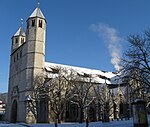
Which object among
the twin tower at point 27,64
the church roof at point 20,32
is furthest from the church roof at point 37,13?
the church roof at point 20,32

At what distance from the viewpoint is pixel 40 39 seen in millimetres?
57312

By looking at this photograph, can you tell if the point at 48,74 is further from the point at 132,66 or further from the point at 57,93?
the point at 132,66

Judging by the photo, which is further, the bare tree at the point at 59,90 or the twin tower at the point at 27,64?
the twin tower at the point at 27,64

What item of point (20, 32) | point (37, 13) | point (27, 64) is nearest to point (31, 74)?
point (27, 64)

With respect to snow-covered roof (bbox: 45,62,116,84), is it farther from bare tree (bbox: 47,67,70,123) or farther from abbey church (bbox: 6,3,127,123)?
bare tree (bbox: 47,67,70,123)

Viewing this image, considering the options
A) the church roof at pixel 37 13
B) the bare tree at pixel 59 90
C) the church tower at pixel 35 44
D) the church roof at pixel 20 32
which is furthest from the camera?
the church roof at pixel 20 32

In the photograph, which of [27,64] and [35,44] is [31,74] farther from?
[35,44]

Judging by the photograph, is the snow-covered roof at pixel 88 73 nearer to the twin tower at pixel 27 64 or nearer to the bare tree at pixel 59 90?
the twin tower at pixel 27 64

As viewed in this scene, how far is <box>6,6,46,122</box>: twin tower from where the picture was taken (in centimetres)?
5444

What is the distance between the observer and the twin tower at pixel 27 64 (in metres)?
54.4

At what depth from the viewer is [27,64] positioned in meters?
55.7

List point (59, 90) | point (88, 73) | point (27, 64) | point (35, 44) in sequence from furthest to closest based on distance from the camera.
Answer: point (88, 73)
point (35, 44)
point (27, 64)
point (59, 90)

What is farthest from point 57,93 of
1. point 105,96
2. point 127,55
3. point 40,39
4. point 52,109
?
point 127,55

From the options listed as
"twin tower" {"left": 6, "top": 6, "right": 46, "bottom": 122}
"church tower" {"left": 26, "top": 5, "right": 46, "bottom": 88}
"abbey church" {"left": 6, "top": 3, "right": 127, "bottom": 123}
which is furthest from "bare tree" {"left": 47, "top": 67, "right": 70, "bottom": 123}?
"twin tower" {"left": 6, "top": 6, "right": 46, "bottom": 122}
